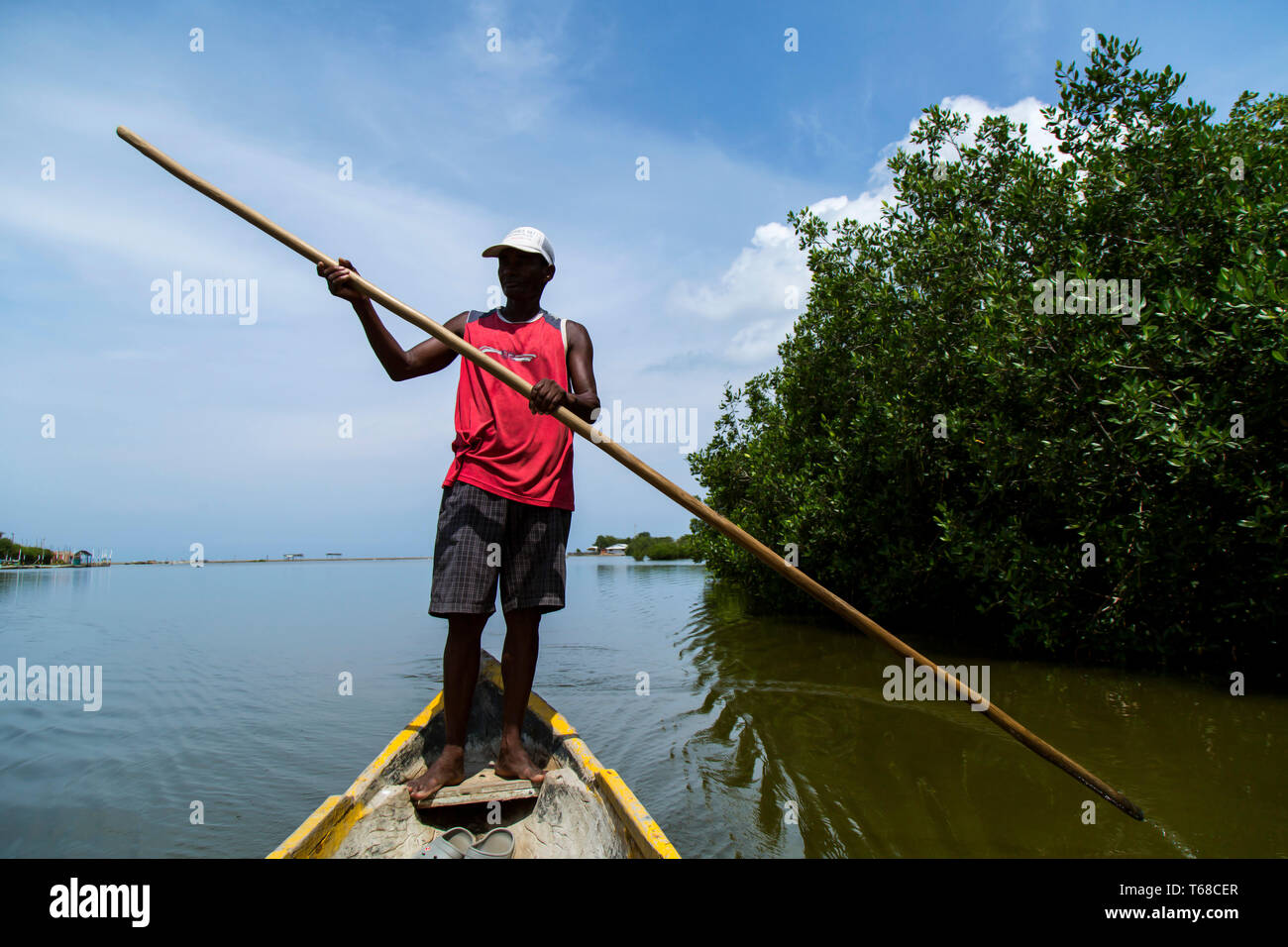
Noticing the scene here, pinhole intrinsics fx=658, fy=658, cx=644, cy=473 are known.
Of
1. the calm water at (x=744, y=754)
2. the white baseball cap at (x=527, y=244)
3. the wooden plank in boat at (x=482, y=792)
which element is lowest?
the calm water at (x=744, y=754)

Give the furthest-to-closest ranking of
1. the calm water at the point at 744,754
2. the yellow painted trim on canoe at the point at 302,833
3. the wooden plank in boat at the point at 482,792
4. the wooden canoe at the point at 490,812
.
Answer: the calm water at the point at 744,754 → the wooden plank in boat at the point at 482,792 → the wooden canoe at the point at 490,812 → the yellow painted trim on canoe at the point at 302,833

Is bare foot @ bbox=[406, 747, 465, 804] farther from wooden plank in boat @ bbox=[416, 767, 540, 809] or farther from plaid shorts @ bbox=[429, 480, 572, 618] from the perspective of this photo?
plaid shorts @ bbox=[429, 480, 572, 618]

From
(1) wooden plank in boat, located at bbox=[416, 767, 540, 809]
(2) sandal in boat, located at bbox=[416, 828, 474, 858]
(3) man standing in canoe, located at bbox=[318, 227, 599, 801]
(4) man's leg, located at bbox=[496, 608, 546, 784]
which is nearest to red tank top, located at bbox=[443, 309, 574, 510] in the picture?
(3) man standing in canoe, located at bbox=[318, 227, 599, 801]

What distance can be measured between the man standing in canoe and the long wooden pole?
0.12 metres

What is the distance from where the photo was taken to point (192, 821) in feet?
15.5

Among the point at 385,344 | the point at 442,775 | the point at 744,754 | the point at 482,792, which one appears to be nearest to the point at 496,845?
the point at 482,792

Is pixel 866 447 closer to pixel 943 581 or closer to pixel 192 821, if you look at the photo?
pixel 943 581

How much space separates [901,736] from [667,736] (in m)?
2.07

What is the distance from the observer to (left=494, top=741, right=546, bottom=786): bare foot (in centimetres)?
309

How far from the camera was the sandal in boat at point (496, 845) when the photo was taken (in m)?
2.60

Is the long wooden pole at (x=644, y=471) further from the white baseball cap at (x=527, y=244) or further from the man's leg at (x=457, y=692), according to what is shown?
the man's leg at (x=457, y=692)

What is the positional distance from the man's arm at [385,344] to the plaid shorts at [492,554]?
0.64 m

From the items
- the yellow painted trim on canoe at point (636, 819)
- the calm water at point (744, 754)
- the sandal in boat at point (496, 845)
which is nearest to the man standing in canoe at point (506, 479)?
the sandal in boat at point (496, 845)

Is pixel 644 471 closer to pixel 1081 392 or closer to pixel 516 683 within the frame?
pixel 516 683
